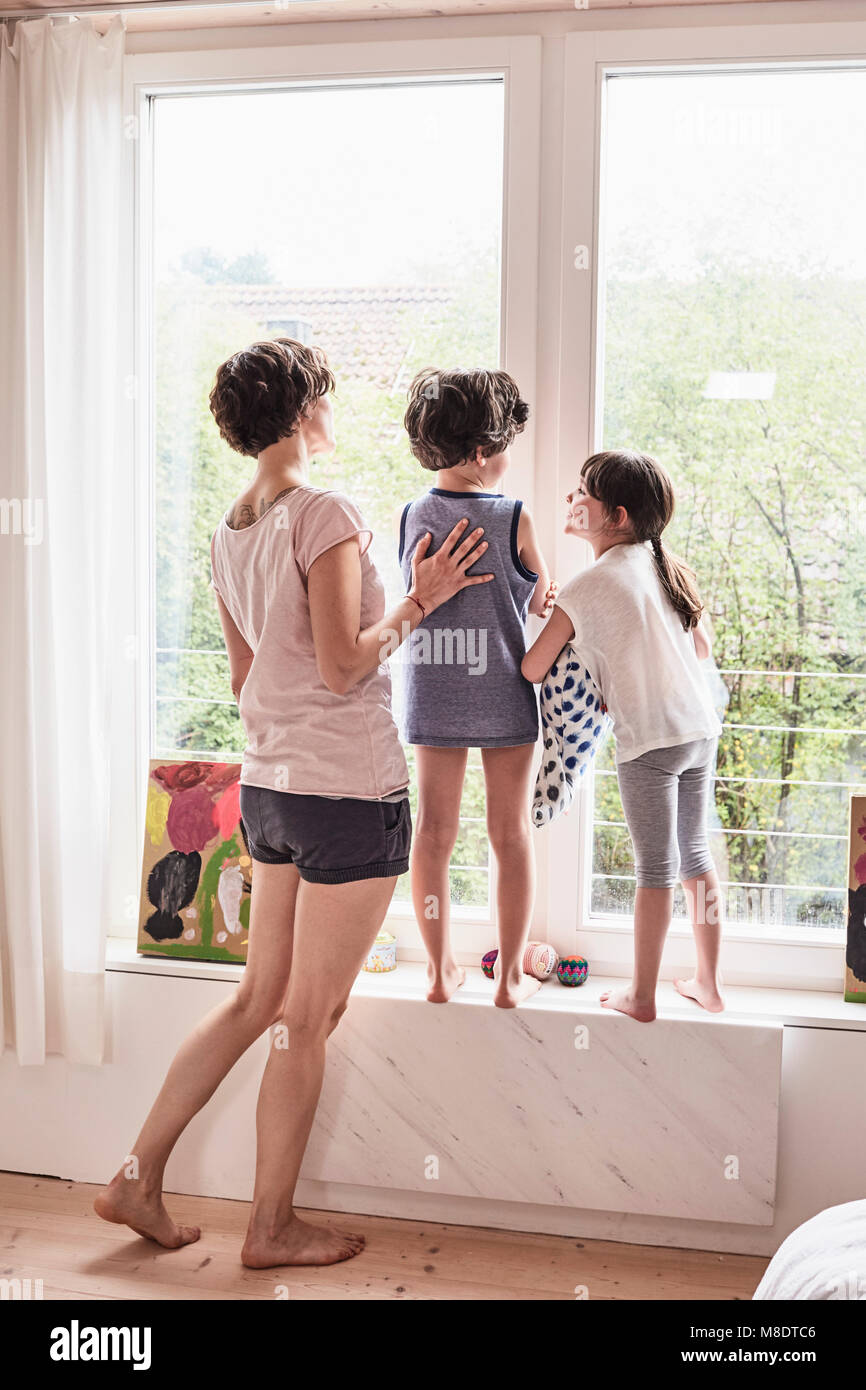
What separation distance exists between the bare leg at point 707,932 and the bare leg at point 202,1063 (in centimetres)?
74

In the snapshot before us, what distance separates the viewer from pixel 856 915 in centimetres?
209

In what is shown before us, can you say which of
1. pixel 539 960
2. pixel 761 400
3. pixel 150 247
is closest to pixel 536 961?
pixel 539 960

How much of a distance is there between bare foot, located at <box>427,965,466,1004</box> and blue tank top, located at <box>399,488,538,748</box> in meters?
0.44

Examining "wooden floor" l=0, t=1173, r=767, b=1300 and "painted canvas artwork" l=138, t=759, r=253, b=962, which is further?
"painted canvas artwork" l=138, t=759, r=253, b=962

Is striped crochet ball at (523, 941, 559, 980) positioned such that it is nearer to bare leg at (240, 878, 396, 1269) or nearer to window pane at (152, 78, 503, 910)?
window pane at (152, 78, 503, 910)

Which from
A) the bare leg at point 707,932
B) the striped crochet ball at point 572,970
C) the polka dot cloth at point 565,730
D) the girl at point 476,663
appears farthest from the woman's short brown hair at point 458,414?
the striped crochet ball at point 572,970

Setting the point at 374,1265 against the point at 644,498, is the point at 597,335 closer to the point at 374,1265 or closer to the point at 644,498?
the point at 644,498

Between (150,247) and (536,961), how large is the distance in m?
1.65

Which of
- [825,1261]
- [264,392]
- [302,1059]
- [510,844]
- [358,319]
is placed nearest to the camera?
[825,1261]

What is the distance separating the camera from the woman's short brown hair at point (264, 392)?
1826mm

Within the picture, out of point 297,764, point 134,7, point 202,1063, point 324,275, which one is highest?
point 134,7

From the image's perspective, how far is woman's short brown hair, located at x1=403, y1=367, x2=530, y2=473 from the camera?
1941 millimetres

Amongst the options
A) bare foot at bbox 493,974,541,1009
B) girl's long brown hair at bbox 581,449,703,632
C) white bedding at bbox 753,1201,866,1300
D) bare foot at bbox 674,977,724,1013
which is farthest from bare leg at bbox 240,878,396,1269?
white bedding at bbox 753,1201,866,1300

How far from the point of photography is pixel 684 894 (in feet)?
7.37
